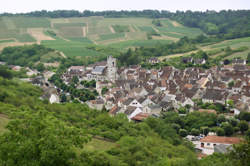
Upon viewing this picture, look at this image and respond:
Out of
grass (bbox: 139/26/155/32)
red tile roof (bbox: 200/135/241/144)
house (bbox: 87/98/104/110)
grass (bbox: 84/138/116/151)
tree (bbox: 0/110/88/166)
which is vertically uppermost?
tree (bbox: 0/110/88/166)

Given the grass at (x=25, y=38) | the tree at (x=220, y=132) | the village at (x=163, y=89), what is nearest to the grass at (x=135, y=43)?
the grass at (x=25, y=38)

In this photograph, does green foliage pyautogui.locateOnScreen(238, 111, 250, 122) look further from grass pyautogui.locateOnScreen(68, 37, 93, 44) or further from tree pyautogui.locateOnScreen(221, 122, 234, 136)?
grass pyautogui.locateOnScreen(68, 37, 93, 44)

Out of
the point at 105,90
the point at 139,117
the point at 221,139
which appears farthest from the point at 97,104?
the point at 221,139

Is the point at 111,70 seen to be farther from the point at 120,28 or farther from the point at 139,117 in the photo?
the point at 120,28

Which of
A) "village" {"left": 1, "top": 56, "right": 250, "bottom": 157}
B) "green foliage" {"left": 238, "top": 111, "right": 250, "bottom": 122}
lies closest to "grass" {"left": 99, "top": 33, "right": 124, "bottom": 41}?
"village" {"left": 1, "top": 56, "right": 250, "bottom": 157}

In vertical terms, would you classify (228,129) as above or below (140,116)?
above

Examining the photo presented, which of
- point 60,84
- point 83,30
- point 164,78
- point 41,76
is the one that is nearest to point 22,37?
point 83,30

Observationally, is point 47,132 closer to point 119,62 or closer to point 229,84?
point 229,84
